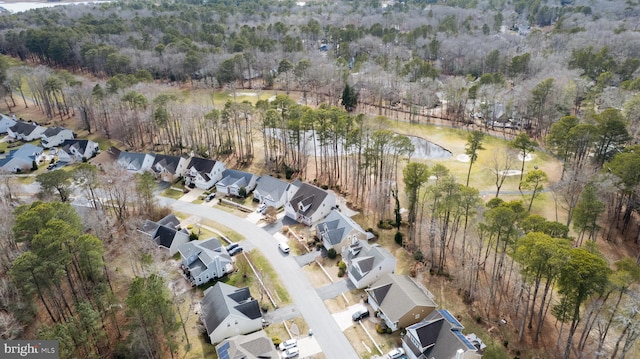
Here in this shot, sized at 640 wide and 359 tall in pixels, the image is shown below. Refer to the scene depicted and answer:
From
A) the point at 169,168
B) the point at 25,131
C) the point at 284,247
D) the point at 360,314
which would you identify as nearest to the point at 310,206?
the point at 284,247

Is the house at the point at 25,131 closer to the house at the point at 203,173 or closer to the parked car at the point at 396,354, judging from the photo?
the house at the point at 203,173

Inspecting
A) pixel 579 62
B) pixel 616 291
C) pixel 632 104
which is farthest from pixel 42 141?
pixel 579 62

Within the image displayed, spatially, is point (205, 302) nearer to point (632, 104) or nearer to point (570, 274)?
point (570, 274)

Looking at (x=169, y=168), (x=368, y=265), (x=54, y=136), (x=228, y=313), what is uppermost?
(x=54, y=136)

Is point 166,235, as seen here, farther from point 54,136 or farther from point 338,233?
point 54,136

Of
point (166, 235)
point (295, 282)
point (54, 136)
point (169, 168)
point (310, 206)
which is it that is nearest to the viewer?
point (295, 282)

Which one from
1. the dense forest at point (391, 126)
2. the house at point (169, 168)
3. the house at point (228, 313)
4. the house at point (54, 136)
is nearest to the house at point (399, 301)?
the dense forest at point (391, 126)
